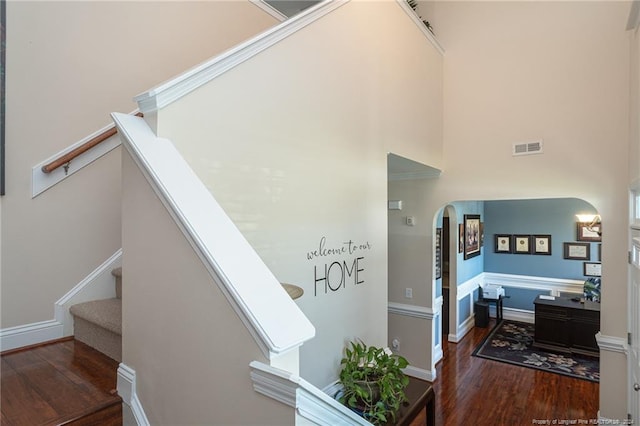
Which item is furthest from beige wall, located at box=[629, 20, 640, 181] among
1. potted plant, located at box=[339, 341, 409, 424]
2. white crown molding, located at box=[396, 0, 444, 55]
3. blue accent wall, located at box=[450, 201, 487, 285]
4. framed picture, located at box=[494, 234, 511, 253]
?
framed picture, located at box=[494, 234, 511, 253]

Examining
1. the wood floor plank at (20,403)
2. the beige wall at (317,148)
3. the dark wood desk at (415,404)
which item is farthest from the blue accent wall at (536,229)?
the wood floor plank at (20,403)

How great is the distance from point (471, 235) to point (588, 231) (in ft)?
7.17

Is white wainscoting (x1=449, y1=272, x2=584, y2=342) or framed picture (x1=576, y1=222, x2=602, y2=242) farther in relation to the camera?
framed picture (x1=576, y1=222, x2=602, y2=242)

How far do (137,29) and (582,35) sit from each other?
4.39m

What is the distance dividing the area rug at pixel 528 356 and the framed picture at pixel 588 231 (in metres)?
2.07

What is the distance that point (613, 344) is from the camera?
341 centimetres

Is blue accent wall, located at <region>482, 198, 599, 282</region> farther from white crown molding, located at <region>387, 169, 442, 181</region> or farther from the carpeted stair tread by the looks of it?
the carpeted stair tread

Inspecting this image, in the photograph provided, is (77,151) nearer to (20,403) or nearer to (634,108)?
(20,403)

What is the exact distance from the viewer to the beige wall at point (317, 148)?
68.1 inches

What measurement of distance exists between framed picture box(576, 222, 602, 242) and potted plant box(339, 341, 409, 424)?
20.5 ft

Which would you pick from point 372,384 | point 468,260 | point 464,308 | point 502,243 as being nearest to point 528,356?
point 464,308

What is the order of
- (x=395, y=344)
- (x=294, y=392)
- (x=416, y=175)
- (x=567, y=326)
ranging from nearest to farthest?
(x=294, y=392) < (x=416, y=175) < (x=395, y=344) < (x=567, y=326)

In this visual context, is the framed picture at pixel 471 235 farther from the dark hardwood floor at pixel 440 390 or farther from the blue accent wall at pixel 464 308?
the dark hardwood floor at pixel 440 390

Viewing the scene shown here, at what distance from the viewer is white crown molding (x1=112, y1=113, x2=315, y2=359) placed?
3.32 ft
